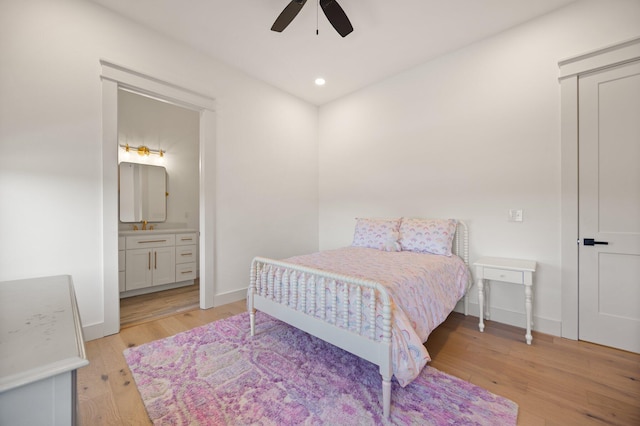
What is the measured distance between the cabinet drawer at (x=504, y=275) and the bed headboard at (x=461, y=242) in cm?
41

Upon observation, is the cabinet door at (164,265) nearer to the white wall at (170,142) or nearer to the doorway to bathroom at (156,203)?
the doorway to bathroom at (156,203)

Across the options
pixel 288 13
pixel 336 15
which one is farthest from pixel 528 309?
pixel 288 13

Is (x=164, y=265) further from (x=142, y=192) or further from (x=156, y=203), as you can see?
(x=142, y=192)

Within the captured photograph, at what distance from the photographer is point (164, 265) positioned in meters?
3.74

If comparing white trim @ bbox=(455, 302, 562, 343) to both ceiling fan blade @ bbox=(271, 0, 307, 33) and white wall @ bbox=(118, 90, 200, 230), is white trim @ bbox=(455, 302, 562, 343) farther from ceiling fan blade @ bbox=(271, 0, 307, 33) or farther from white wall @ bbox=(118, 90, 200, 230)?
white wall @ bbox=(118, 90, 200, 230)

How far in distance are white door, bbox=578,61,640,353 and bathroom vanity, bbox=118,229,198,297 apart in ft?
15.0

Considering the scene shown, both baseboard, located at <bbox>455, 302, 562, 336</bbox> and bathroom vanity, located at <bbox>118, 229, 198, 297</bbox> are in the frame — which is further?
bathroom vanity, located at <bbox>118, 229, 198, 297</bbox>

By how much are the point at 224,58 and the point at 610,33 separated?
3.59 meters

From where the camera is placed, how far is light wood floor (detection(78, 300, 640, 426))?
1.45 meters

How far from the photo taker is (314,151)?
4.33 metres

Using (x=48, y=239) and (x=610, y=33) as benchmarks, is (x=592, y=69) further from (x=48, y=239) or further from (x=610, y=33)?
(x=48, y=239)

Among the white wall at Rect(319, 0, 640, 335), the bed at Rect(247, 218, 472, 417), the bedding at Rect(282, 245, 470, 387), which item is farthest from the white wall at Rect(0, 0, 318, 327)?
the white wall at Rect(319, 0, 640, 335)

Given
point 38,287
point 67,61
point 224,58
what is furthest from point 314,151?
point 38,287

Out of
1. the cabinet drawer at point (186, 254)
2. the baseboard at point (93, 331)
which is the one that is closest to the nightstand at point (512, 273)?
the baseboard at point (93, 331)
